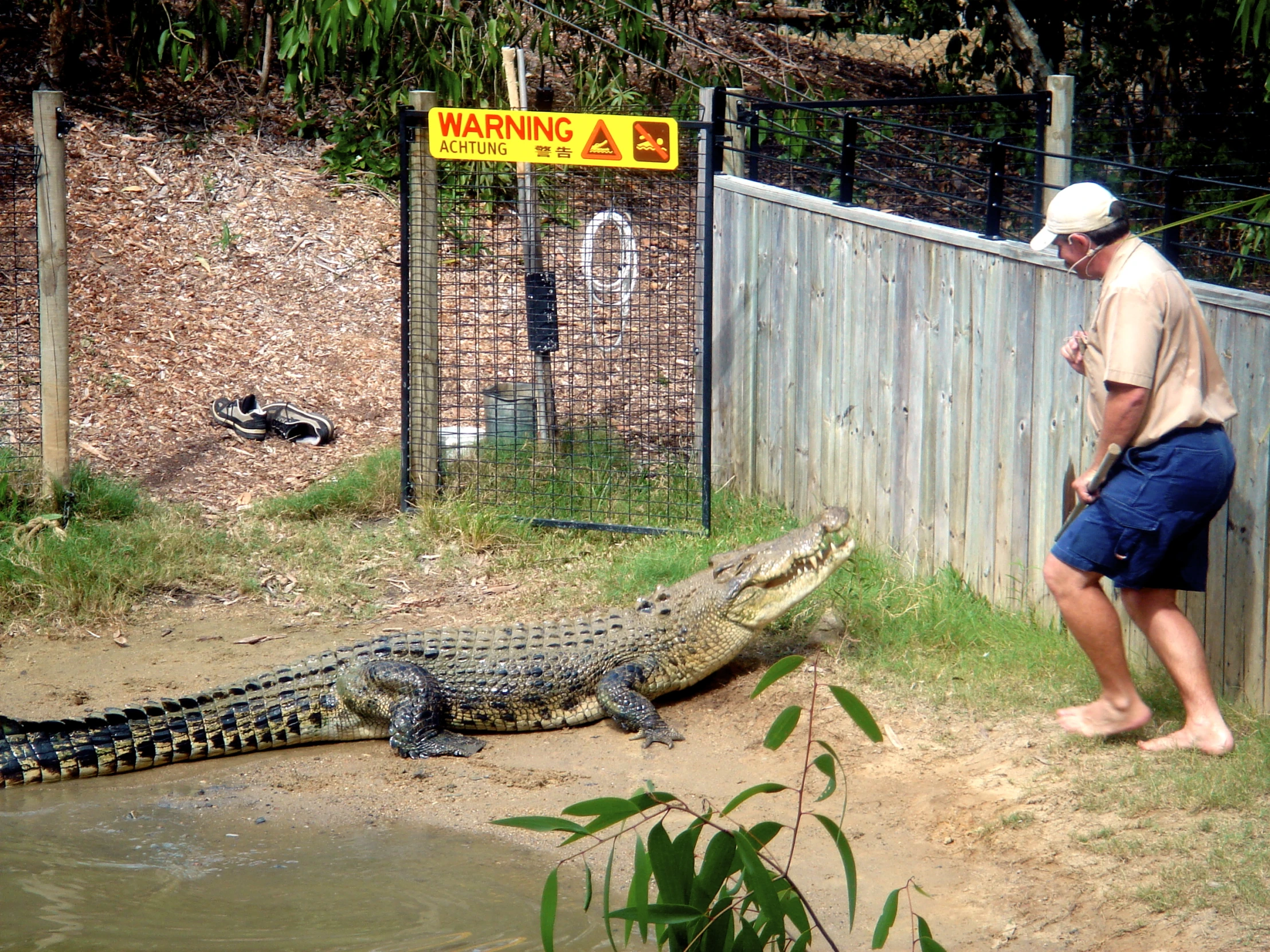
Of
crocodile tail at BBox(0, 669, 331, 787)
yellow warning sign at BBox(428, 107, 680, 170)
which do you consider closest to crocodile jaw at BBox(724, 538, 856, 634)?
crocodile tail at BBox(0, 669, 331, 787)

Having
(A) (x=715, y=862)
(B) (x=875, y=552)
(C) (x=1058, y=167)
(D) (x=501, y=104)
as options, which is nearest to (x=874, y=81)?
(D) (x=501, y=104)

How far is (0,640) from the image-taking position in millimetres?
5641

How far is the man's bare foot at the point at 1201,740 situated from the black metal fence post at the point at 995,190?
218 cm

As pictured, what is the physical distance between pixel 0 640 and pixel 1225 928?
16.2ft

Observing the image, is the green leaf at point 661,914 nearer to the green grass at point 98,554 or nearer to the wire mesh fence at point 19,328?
the green grass at point 98,554

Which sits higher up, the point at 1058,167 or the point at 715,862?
the point at 1058,167

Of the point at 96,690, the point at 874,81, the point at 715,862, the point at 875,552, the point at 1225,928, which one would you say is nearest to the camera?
the point at 715,862

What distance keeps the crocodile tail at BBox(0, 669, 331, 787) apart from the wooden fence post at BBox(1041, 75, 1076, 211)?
4913 mm

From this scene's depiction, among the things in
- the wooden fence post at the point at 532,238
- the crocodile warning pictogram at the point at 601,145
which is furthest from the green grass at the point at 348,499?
the crocodile warning pictogram at the point at 601,145

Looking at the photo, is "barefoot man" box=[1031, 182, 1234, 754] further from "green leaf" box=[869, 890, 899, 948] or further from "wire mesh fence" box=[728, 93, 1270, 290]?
"green leaf" box=[869, 890, 899, 948]

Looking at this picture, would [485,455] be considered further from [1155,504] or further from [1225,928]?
[1225,928]

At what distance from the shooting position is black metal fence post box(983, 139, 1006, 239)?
5.16m

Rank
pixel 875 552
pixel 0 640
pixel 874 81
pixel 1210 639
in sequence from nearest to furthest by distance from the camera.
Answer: pixel 1210 639, pixel 0 640, pixel 875 552, pixel 874 81

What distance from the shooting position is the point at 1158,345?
12.6 ft
